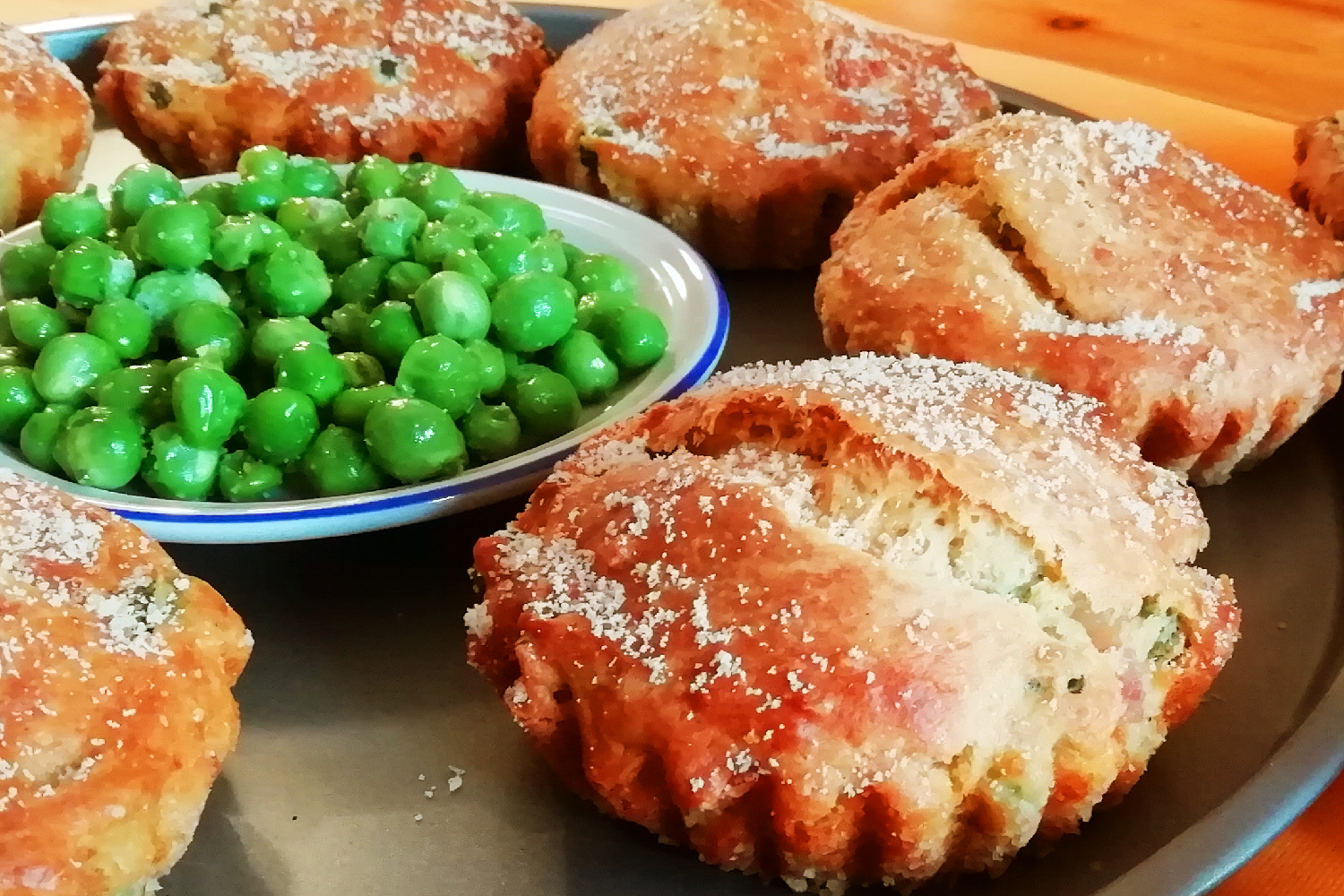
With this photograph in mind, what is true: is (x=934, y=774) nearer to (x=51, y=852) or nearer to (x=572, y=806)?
(x=572, y=806)

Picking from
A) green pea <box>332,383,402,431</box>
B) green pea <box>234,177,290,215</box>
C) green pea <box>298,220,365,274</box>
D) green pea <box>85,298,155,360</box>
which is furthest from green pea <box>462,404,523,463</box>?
green pea <box>234,177,290,215</box>

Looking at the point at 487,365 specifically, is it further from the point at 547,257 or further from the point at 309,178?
the point at 309,178

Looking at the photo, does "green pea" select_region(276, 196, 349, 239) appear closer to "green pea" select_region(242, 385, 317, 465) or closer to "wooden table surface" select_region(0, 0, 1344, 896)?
"green pea" select_region(242, 385, 317, 465)

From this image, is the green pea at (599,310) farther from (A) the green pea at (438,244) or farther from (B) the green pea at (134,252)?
(B) the green pea at (134,252)

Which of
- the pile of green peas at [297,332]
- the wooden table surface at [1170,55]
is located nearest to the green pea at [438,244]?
the pile of green peas at [297,332]

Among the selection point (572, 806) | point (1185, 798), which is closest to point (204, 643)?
Result: point (572, 806)

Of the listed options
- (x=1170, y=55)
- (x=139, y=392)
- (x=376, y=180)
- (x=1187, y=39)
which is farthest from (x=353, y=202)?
(x=1187, y=39)
